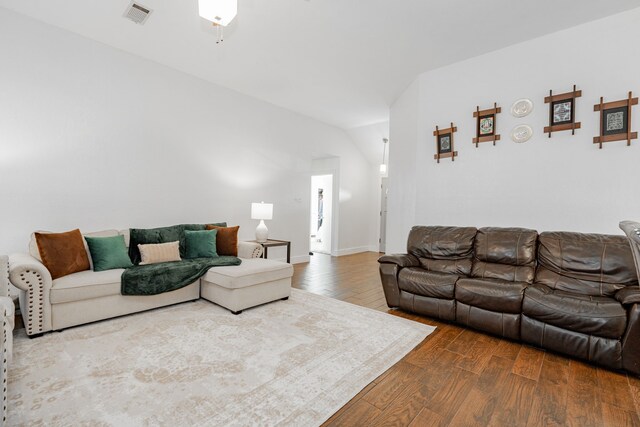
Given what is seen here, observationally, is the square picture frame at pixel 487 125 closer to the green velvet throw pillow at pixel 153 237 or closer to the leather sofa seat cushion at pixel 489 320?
the leather sofa seat cushion at pixel 489 320

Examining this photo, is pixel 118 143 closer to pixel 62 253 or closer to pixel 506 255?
pixel 62 253

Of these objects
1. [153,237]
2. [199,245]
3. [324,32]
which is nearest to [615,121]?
[324,32]

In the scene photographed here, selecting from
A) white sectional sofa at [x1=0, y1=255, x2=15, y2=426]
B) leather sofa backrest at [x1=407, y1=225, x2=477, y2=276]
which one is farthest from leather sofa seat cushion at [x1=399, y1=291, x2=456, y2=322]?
white sectional sofa at [x1=0, y1=255, x2=15, y2=426]

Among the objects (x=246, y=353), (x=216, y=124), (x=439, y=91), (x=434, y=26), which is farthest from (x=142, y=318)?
(x=439, y=91)

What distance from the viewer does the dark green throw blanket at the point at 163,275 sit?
284 cm

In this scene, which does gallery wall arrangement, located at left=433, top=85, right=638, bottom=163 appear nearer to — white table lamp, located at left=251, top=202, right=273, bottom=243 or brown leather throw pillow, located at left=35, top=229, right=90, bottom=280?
white table lamp, located at left=251, top=202, right=273, bottom=243

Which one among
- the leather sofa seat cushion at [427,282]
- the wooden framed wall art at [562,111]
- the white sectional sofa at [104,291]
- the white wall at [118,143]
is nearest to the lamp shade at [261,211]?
the white wall at [118,143]

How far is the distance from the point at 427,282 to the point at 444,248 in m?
0.57

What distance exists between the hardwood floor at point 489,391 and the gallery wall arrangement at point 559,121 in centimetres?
219

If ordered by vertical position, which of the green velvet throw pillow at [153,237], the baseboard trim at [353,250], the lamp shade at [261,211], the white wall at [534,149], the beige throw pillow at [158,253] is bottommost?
the baseboard trim at [353,250]

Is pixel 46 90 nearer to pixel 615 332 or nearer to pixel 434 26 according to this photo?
pixel 434 26

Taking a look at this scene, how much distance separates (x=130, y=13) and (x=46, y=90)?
122cm

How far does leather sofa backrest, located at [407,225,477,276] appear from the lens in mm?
3150

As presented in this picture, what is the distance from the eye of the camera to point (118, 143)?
3617mm
